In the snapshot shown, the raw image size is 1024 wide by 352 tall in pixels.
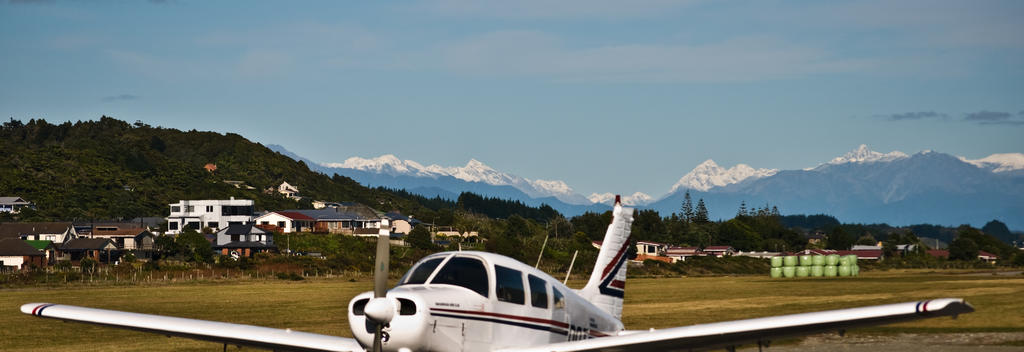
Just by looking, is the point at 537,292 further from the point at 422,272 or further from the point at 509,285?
the point at 422,272

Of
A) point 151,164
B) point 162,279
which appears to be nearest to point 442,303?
point 162,279

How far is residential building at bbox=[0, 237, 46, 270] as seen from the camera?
327 feet

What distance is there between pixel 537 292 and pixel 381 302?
3.11m

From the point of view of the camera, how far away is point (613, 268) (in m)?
18.4

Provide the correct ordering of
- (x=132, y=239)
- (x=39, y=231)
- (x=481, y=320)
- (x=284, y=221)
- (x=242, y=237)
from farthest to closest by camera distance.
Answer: (x=284, y=221)
(x=242, y=237)
(x=39, y=231)
(x=132, y=239)
(x=481, y=320)

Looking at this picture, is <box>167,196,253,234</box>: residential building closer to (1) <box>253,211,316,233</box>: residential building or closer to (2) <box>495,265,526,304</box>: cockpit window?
(1) <box>253,211,316,233</box>: residential building

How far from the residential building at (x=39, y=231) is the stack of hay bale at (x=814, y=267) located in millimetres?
80596

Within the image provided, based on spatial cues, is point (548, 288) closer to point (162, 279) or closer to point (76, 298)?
point (76, 298)

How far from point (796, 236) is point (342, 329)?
164055 millimetres

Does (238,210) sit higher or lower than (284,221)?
higher

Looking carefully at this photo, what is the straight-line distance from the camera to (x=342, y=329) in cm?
3047

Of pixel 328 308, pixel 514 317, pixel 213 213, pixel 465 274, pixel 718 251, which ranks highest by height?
pixel 213 213

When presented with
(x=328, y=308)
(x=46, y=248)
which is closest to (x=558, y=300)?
(x=328, y=308)

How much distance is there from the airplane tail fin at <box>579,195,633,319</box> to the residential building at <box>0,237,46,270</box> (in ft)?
304
